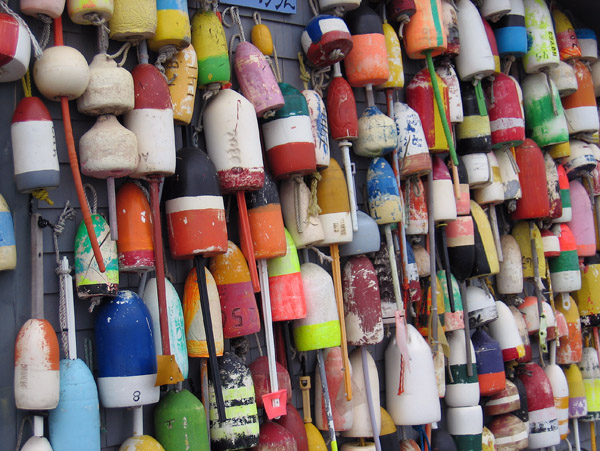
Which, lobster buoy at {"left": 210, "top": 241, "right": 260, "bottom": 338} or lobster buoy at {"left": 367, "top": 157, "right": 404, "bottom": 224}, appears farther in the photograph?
lobster buoy at {"left": 367, "top": 157, "right": 404, "bottom": 224}

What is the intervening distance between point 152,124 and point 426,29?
3.99 ft

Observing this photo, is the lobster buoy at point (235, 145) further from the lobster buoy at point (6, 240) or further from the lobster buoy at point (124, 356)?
the lobster buoy at point (6, 240)

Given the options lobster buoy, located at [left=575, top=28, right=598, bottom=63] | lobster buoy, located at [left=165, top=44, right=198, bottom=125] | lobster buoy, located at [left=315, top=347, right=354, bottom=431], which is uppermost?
lobster buoy, located at [left=575, top=28, right=598, bottom=63]

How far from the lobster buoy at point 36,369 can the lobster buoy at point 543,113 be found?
2266 millimetres

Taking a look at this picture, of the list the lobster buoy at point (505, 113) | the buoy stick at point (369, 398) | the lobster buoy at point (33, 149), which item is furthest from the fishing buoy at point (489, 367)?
the lobster buoy at point (33, 149)

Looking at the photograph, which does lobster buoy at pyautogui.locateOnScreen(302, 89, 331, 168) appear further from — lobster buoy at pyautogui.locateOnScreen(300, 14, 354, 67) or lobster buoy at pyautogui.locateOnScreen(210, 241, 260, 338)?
lobster buoy at pyautogui.locateOnScreen(210, 241, 260, 338)

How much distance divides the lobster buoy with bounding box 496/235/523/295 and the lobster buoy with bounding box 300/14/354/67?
1110mm

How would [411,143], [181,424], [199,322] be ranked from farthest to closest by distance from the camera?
[411,143]
[199,322]
[181,424]

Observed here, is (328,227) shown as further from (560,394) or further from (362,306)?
(560,394)

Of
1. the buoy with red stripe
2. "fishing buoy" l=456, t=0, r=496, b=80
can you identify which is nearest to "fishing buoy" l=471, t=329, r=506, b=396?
the buoy with red stripe

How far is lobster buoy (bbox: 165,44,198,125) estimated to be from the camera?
223 cm

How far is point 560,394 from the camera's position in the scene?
10.8 ft

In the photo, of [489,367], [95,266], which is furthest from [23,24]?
[489,367]

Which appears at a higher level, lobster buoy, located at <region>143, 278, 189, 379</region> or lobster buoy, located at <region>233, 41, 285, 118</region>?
lobster buoy, located at <region>233, 41, 285, 118</region>
